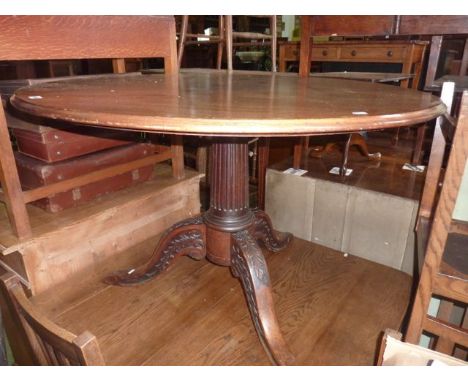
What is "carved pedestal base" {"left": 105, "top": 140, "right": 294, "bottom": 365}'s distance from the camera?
45.6 inches

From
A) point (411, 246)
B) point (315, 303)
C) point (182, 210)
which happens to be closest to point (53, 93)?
point (182, 210)

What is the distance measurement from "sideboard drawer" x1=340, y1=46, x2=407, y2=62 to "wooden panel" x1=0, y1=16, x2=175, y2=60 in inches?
71.7

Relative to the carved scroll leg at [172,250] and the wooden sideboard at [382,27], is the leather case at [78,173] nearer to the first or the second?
the carved scroll leg at [172,250]

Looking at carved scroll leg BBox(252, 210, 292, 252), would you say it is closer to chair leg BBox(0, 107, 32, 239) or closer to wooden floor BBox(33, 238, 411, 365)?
wooden floor BBox(33, 238, 411, 365)

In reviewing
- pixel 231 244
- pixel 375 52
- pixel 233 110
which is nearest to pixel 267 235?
pixel 231 244

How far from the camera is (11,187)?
121 cm

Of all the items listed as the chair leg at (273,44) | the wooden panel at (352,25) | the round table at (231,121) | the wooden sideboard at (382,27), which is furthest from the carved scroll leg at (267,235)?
the chair leg at (273,44)

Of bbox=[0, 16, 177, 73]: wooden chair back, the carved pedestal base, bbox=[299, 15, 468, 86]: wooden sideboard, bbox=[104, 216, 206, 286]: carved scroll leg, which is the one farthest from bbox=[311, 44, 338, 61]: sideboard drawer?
bbox=[104, 216, 206, 286]: carved scroll leg

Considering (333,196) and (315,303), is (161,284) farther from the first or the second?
(333,196)

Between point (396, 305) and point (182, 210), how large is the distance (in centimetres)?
113

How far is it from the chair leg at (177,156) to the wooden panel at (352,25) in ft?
2.95

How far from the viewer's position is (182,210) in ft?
6.29

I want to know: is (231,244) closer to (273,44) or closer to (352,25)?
(352,25)

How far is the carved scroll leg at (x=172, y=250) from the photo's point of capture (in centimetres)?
141
